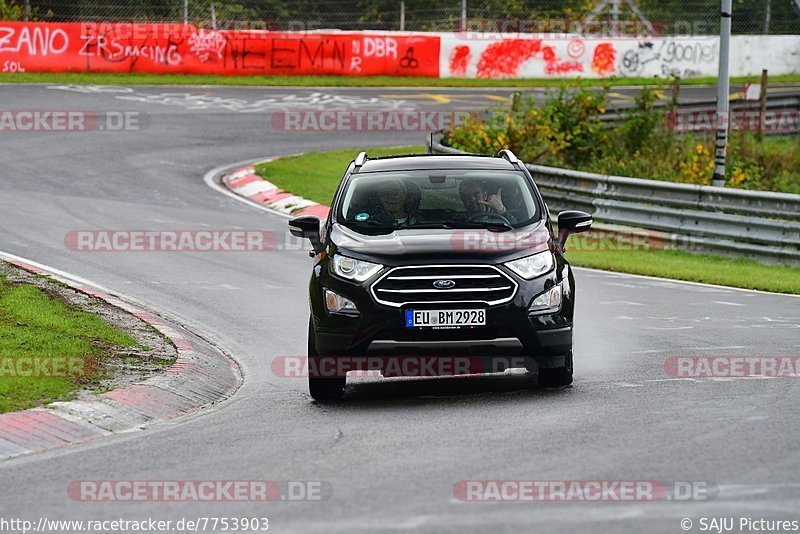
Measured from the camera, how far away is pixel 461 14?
4438 cm

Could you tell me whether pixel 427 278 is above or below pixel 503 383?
above

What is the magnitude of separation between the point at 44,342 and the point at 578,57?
37.2m

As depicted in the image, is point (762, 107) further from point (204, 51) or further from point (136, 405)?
point (136, 405)

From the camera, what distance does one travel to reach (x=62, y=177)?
24.3 meters

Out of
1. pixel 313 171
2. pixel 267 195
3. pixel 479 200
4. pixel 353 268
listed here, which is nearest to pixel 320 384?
pixel 353 268

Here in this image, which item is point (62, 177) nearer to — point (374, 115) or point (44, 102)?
point (44, 102)

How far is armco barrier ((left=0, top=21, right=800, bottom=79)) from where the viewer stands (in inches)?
1533

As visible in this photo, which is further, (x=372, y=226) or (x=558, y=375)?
(x=372, y=226)

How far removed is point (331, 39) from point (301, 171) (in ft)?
54.5

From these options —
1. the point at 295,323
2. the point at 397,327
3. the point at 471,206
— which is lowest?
the point at 295,323

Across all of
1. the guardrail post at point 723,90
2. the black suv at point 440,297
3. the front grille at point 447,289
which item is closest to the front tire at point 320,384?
the black suv at point 440,297

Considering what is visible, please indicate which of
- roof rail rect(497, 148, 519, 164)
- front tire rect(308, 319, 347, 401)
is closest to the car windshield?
roof rail rect(497, 148, 519, 164)

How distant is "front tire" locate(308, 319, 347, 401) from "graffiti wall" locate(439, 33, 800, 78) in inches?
1385

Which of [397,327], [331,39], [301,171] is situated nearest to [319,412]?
[397,327]
